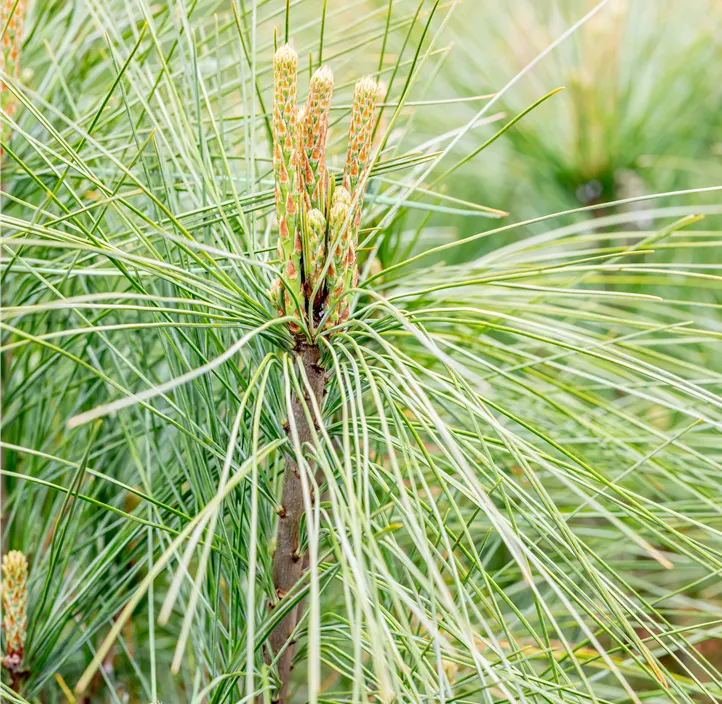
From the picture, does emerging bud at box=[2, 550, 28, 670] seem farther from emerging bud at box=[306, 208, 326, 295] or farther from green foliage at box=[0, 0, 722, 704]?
emerging bud at box=[306, 208, 326, 295]

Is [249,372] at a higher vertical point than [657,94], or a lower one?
lower

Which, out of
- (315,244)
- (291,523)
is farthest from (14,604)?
(315,244)

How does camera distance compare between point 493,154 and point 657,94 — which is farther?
point 493,154

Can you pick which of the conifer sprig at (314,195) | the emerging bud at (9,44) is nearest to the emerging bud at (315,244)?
the conifer sprig at (314,195)

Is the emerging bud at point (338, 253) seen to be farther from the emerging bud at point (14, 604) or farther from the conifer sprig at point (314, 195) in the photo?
the emerging bud at point (14, 604)

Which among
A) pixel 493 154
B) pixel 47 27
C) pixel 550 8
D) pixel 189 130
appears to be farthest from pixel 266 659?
pixel 550 8

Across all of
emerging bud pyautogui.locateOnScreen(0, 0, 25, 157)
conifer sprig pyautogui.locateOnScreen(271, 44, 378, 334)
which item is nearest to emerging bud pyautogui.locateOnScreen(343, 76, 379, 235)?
conifer sprig pyautogui.locateOnScreen(271, 44, 378, 334)

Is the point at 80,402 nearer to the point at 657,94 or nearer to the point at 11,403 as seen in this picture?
the point at 11,403

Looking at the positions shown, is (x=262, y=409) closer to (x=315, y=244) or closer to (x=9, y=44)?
(x=315, y=244)
